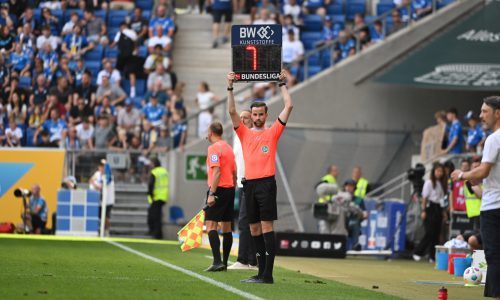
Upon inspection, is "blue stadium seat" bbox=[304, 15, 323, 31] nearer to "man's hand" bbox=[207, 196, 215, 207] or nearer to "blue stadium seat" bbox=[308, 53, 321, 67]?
"blue stadium seat" bbox=[308, 53, 321, 67]

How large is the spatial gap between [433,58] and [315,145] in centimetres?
338

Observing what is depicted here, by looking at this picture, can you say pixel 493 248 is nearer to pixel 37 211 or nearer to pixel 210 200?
pixel 210 200

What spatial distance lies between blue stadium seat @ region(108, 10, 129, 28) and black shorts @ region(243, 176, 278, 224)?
864 inches

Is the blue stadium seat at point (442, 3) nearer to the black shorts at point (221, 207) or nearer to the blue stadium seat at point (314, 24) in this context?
the blue stadium seat at point (314, 24)

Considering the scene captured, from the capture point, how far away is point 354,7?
113ft

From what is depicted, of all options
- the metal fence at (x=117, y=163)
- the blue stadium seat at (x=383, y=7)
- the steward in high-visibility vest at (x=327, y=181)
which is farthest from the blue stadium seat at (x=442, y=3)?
the metal fence at (x=117, y=163)

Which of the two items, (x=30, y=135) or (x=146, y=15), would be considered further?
(x=146, y=15)

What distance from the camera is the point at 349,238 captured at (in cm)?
2656

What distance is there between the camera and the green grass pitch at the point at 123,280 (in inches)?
473

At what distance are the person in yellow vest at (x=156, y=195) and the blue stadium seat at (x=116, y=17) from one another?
22.5 feet

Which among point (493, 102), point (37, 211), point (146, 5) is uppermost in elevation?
point (146, 5)

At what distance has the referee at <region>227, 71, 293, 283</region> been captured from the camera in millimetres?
14148

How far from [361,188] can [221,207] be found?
37.0ft

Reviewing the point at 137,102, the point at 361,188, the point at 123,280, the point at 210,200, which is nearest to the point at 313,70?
the point at 137,102
